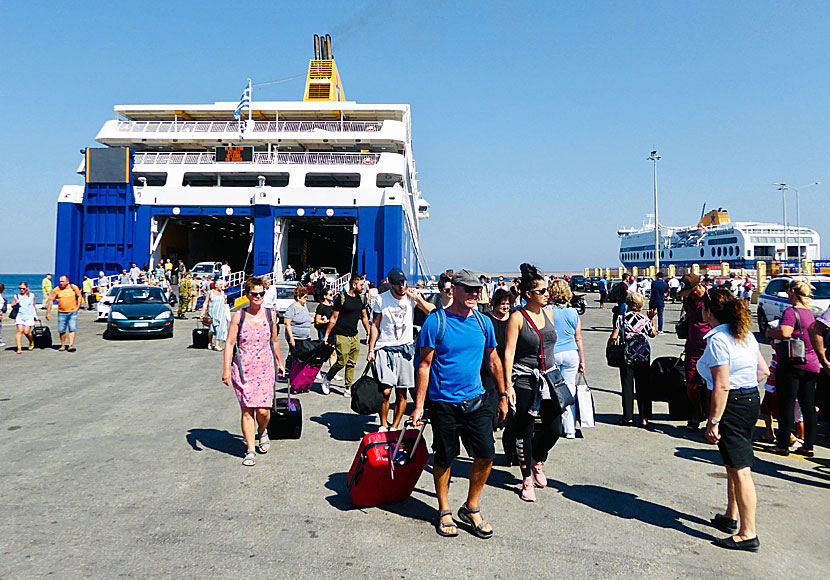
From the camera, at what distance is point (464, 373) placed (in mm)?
3879

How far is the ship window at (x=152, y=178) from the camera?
28641 millimetres

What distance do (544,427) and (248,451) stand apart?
8.75 feet

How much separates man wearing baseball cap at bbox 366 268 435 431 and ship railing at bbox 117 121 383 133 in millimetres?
24232

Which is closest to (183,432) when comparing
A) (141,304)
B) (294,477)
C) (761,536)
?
(294,477)

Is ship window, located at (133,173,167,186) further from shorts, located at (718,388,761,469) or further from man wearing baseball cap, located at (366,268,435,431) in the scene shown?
shorts, located at (718,388,761,469)

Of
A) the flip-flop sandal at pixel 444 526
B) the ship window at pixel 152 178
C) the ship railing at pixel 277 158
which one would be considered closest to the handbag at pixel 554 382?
the flip-flop sandal at pixel 444 526

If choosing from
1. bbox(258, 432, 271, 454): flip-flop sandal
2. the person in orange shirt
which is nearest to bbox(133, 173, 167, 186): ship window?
the person in orange shirt

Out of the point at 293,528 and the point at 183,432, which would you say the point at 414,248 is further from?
the point at 293,528

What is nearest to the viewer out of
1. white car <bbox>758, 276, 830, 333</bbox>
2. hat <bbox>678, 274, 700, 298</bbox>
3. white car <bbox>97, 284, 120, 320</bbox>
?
hat <bbox>678, 274, 700, 298</bbox>

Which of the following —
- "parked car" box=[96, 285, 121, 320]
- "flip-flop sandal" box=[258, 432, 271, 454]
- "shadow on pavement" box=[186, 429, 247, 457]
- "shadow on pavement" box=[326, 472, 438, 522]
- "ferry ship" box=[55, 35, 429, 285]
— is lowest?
"shadow on pavement" box=[326, 472, 438, 522]

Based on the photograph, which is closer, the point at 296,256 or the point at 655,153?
the point at 296,256

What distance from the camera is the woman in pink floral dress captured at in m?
5.21

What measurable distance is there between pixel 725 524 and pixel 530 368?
163 cm

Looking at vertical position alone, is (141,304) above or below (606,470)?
above
